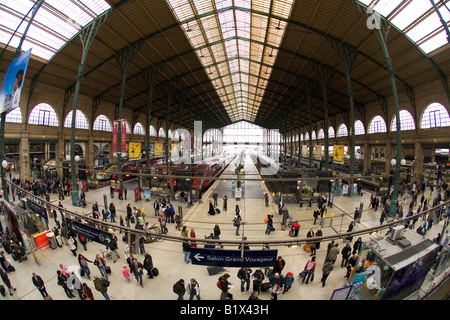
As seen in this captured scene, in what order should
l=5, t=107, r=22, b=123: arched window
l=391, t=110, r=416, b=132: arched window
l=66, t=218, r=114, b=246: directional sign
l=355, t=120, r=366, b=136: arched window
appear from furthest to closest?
l=355, t=120, r=366, b=136: arched window → l=391, t=110, r=416, b=132: arched window → l=5, t=107, r=22, b=123: arched window → l=66, t=218, r=114, b=246: directional sign

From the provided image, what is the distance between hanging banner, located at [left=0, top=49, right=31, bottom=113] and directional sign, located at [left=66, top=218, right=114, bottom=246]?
6413 mm

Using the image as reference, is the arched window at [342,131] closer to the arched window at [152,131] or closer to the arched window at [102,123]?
the arched window at [152,131]

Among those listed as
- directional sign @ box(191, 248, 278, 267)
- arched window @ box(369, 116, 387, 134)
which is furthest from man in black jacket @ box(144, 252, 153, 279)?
arched window @ box(369, 116, 387, 134)

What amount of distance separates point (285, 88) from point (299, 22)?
17.7m

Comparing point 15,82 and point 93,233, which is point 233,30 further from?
point 93,233

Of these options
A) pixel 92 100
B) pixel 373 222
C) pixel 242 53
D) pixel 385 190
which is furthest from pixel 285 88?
pixel 92 100

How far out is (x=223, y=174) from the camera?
1459 cm

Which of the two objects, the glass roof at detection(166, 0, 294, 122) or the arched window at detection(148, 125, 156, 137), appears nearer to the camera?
the glass roof at detection(166, 0, 294, 122)

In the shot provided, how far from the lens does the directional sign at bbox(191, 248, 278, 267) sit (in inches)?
197

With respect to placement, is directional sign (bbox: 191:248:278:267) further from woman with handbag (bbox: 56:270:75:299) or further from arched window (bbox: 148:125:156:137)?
arched window (bbox: 148:125:156:137)

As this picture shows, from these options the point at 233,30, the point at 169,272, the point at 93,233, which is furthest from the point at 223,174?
the point at 233,30

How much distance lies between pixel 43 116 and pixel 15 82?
65.0 feet

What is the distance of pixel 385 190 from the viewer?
810 inches

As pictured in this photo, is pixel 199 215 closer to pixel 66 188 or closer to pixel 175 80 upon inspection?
pixel 66 188
